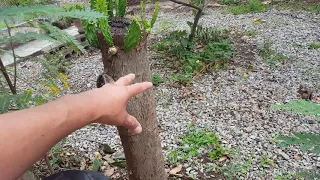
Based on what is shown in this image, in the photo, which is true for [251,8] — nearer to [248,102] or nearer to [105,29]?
[248,102]

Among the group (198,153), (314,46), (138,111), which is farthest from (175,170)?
(314,46)

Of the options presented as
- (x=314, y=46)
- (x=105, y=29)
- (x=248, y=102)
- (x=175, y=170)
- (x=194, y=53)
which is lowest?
(x=175, y=170)

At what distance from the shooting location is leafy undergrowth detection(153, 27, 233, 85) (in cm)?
379

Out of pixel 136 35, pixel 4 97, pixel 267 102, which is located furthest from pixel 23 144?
pixel 267 102

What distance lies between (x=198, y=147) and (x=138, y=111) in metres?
1.01

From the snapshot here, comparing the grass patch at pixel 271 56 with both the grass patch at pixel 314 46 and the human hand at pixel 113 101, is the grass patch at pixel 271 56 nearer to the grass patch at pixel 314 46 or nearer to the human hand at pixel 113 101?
the grass patch at pixel 314 46

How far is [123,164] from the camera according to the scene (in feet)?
7.96

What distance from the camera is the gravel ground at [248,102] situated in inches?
101

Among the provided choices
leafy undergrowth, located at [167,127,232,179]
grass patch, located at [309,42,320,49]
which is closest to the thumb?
leafy undergrowth, located at [167,127,232,179]

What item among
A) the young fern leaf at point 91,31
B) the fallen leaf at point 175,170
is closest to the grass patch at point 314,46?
the fallen leaf at point 175,170

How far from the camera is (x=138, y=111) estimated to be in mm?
1690

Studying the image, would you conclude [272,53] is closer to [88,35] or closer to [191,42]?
[191,42]

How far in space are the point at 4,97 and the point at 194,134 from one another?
1.65m

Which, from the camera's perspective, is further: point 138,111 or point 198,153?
point 198,153
